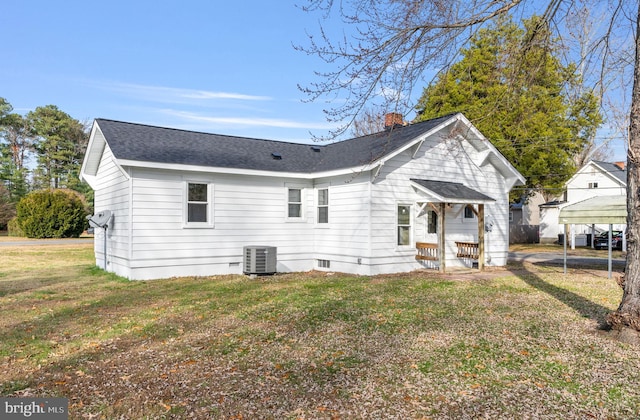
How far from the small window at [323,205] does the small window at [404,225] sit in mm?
2483

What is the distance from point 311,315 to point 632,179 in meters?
5.30

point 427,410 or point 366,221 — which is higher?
point 366,221

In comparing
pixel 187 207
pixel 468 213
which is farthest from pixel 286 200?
pixel 468 213

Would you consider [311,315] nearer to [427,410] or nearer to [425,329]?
[425,329]

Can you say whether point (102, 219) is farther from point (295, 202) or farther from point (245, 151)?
point (295, 202)

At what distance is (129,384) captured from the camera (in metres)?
4.36

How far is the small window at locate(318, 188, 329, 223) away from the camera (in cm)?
1441

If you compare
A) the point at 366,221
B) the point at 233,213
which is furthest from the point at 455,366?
the point at 233,213

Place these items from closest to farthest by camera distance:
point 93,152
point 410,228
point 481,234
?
point 410,228
point 481,234
point 93,152

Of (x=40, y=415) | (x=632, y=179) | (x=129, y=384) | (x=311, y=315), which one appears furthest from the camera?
(x=311, y=315)

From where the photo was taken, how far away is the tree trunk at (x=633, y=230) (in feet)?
19.3

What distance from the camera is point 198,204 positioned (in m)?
12.6

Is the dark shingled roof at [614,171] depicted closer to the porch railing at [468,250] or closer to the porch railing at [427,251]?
the porch railing at [468,250]

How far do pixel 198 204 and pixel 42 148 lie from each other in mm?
38650
